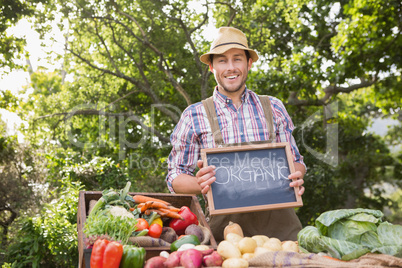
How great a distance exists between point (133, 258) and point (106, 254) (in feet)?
0.45

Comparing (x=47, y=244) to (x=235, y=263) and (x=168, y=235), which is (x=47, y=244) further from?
(x=235, y=263)

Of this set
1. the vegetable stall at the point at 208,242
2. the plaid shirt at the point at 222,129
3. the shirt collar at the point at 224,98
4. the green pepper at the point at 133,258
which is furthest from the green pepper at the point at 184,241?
the shirt collar at the point at 224,98

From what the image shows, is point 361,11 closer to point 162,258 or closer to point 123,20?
point 123,20

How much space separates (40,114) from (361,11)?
1060cm

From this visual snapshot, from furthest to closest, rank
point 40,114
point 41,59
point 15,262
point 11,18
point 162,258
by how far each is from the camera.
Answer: point 40,114 → point 41,59 → point 11,18 → point 15,262 → point 162,258

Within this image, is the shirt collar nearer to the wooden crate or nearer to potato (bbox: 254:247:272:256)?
the wooden crate

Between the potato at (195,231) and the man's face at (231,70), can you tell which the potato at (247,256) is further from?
the man's face at (231,70)

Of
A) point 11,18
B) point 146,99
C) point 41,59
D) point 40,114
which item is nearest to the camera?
point 11,18

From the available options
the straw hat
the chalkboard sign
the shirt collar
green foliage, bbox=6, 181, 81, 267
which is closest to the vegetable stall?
the chalkboard sign

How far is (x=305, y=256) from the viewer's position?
6.20 feet

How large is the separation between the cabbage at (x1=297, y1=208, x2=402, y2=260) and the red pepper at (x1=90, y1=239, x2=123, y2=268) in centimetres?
103

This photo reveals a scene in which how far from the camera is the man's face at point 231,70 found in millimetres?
3168

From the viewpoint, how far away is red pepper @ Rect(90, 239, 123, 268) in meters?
1.97

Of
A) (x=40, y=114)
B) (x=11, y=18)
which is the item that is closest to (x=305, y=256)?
(x=11, y=18)
